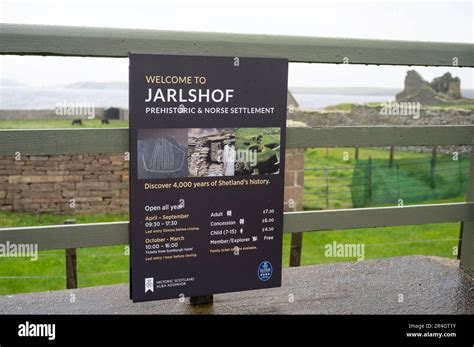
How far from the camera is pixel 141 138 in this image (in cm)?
326

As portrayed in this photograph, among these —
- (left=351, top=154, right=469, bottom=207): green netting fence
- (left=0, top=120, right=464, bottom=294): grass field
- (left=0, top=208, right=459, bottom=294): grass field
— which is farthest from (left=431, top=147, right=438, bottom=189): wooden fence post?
(left=0, top=208, right=459, bottom=294): grass field

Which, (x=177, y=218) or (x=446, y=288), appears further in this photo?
(x=446, y=288)

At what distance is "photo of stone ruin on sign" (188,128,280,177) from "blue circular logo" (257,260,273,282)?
62 cm

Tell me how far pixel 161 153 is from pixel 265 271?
1.09 m

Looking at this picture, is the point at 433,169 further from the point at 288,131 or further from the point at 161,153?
the point at 161,153

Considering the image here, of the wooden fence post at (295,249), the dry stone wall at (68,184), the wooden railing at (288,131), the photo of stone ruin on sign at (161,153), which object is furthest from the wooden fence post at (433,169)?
the photo of stone ruin on sign at (161,153)

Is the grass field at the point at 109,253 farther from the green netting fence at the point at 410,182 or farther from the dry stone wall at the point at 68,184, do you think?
the green netting fence at the point at 410,182

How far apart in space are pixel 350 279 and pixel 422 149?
23478 millimetres

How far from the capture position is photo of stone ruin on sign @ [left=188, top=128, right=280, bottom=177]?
3.38 metres

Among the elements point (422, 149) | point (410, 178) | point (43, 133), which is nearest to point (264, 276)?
point (43, 133)

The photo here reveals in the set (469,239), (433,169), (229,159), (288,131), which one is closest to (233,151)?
(229,159)

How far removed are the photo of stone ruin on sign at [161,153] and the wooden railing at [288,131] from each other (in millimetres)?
167
